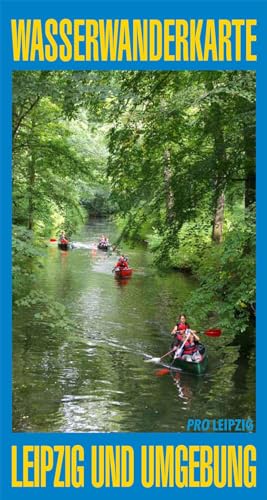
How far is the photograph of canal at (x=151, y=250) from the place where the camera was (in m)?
9.41

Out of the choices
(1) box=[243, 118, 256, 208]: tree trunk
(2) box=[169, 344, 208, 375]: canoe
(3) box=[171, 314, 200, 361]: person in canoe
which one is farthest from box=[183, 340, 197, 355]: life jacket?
(1) box=[243, 118, 256, 208]: tree trunk

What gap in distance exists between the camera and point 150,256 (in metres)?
33.2

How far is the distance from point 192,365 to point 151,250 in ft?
9.94

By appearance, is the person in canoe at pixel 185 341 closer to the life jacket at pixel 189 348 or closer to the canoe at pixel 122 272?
the life jacket at pixel 189 348

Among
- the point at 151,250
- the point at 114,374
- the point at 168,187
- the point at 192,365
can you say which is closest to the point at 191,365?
the point at 192,365

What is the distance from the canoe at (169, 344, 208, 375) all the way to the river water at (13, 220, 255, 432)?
148 millimetres

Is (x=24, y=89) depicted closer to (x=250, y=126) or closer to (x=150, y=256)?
(x=250, y=126)

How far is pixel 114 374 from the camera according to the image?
511 inches

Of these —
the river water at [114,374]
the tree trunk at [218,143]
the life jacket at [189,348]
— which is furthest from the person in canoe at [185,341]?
the tree trunk at [218,143]

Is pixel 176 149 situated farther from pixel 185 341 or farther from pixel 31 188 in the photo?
pixel 31 188

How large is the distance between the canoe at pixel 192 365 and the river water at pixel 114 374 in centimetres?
15

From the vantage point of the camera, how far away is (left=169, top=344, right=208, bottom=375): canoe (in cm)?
1316

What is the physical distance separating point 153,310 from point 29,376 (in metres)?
7.60

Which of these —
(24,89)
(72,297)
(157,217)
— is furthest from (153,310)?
(24,89)
